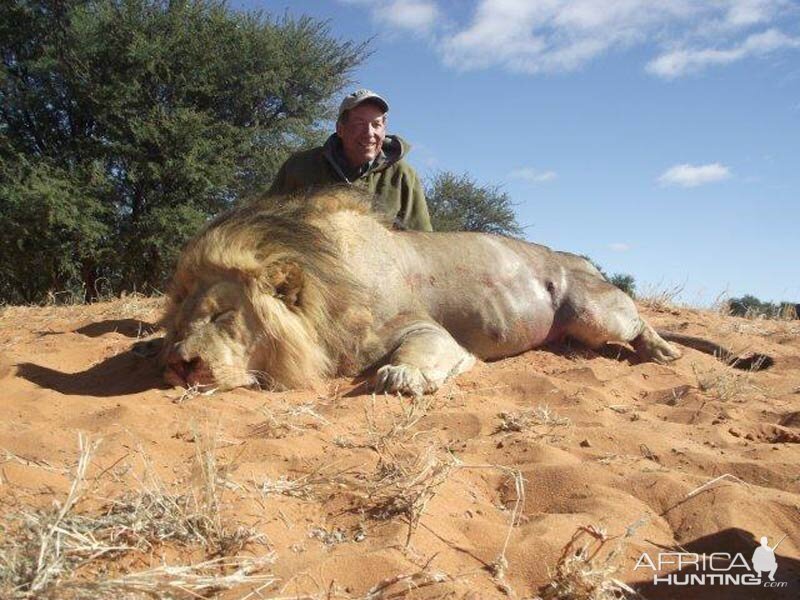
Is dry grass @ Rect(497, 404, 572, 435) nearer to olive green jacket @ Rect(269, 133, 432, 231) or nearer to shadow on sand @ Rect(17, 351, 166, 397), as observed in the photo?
shadow on sand @ Rect(17, 351, 166, 397)

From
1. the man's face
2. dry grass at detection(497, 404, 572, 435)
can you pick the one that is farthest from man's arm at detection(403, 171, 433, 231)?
dry grass at detection(497, 404, 572, 435)

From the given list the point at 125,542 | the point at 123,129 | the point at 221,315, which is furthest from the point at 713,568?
the point at 123,129

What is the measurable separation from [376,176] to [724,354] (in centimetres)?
332

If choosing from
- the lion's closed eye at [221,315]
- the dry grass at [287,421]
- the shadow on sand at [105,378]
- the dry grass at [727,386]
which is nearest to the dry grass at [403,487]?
the dry grass at [287,421]

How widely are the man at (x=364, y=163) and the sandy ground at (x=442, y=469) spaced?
8.15 ft

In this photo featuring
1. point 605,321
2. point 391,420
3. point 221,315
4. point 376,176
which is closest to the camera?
point 391,420

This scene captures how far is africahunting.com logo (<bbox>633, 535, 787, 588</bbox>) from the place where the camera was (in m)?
1.96

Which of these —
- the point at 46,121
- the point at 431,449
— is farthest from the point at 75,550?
the point at 46,121

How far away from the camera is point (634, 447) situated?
3010 millimetres

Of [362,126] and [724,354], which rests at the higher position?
[362,126]

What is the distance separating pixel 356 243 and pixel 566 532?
2.70 m

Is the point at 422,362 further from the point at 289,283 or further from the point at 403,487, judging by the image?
the point at 403,487

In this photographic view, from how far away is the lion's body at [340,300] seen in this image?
388cm

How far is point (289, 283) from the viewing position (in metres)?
4.12
